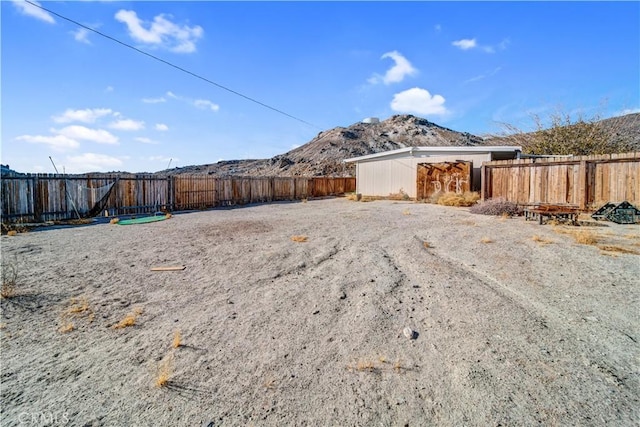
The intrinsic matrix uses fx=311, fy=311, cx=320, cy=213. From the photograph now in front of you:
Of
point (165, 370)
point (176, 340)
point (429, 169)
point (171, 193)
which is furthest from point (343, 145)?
point (165, 370)

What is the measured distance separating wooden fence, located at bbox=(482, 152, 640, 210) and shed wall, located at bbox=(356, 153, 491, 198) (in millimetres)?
3130

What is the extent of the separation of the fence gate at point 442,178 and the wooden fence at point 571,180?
2.43 metres

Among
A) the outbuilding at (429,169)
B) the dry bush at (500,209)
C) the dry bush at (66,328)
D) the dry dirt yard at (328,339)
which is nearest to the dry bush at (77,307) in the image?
the dry dirt yard at (328,339)

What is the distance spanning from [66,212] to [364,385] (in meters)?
13.7

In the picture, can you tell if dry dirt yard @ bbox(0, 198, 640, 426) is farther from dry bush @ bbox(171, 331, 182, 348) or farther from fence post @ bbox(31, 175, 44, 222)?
fence post @ bbox(31, 175, 44, 222)

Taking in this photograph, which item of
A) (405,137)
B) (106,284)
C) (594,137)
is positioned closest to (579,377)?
(106,284)

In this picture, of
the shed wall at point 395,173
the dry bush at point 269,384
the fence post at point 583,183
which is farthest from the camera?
the shed wall at point 395,173

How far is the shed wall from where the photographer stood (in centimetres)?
1667

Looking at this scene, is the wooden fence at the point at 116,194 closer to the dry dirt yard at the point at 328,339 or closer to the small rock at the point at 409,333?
the dry dirt yard at the point at 328,339

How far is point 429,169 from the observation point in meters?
17.8

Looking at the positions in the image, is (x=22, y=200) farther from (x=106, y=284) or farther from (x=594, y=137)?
(x=594, y=137)

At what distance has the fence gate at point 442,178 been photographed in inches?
638

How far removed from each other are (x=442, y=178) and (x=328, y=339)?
15865 mm

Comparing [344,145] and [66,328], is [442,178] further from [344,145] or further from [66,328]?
[344,145]
